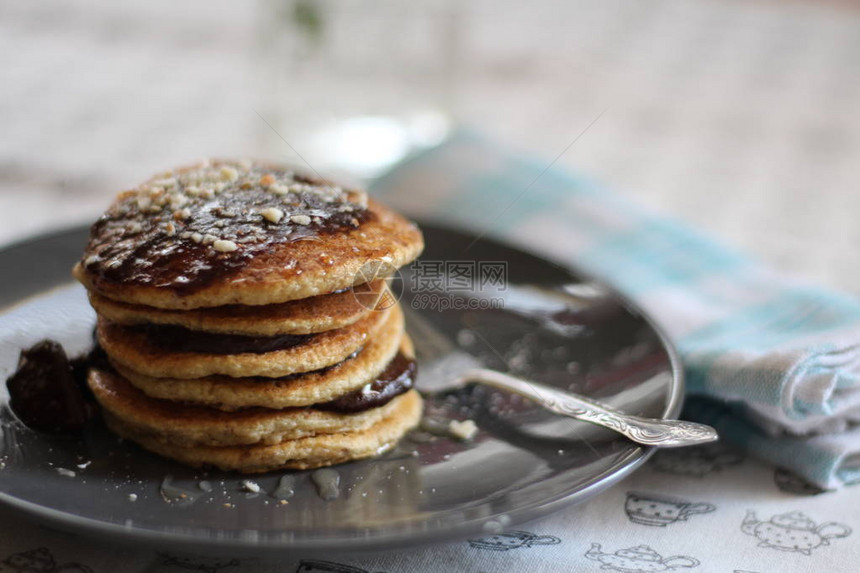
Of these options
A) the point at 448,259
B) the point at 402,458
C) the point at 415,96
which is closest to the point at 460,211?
the point at 448,259

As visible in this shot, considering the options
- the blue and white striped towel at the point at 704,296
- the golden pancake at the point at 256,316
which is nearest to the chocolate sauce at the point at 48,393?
the golden pancake at the point at 256,316

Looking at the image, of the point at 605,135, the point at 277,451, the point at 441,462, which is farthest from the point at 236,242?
the point at 605,135

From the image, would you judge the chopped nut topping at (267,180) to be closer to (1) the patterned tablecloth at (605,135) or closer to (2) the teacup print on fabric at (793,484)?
(1) the patterned tablecloth at (605,135)

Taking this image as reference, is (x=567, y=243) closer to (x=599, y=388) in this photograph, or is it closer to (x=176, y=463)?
(x=599, y=388)

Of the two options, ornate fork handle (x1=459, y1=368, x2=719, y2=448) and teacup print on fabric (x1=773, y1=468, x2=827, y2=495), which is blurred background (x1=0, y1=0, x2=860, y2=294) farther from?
ornate fork handle (x1=459, y1=368, x2=719, y2=448)

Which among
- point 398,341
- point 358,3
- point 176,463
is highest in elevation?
point 358,3
